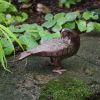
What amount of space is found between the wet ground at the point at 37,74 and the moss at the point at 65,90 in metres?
0.05

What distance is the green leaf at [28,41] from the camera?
9.91 feet

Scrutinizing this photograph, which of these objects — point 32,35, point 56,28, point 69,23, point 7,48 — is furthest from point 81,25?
point 7,48

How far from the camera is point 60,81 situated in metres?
2.64

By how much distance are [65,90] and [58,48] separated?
291 millimetres

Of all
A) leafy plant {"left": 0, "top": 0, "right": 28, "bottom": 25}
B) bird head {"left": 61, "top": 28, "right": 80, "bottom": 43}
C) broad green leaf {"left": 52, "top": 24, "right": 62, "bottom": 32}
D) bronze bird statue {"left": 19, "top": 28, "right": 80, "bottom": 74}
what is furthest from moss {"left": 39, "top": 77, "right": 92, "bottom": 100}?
leafy plant {"left": 0, "top": 0, "right": 28, "bottom": 25}

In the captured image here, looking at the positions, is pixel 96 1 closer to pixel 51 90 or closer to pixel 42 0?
pixel 42 0

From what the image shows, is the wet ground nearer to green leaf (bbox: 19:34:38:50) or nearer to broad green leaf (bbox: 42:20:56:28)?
green leaf (bbox: 19:34:38:50)

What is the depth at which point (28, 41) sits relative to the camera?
10.1 ft

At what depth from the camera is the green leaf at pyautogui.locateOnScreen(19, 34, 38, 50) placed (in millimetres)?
3019

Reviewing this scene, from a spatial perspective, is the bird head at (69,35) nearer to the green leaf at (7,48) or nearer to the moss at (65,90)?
the moss at (65,90)

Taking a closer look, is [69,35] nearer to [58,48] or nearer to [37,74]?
[58,48]

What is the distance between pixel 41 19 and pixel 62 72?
5.69 ft

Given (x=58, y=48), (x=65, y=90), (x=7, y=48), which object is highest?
(x=58, y=48)

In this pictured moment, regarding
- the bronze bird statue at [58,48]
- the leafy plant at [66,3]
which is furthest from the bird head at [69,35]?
the leafy plant at [66,3]
